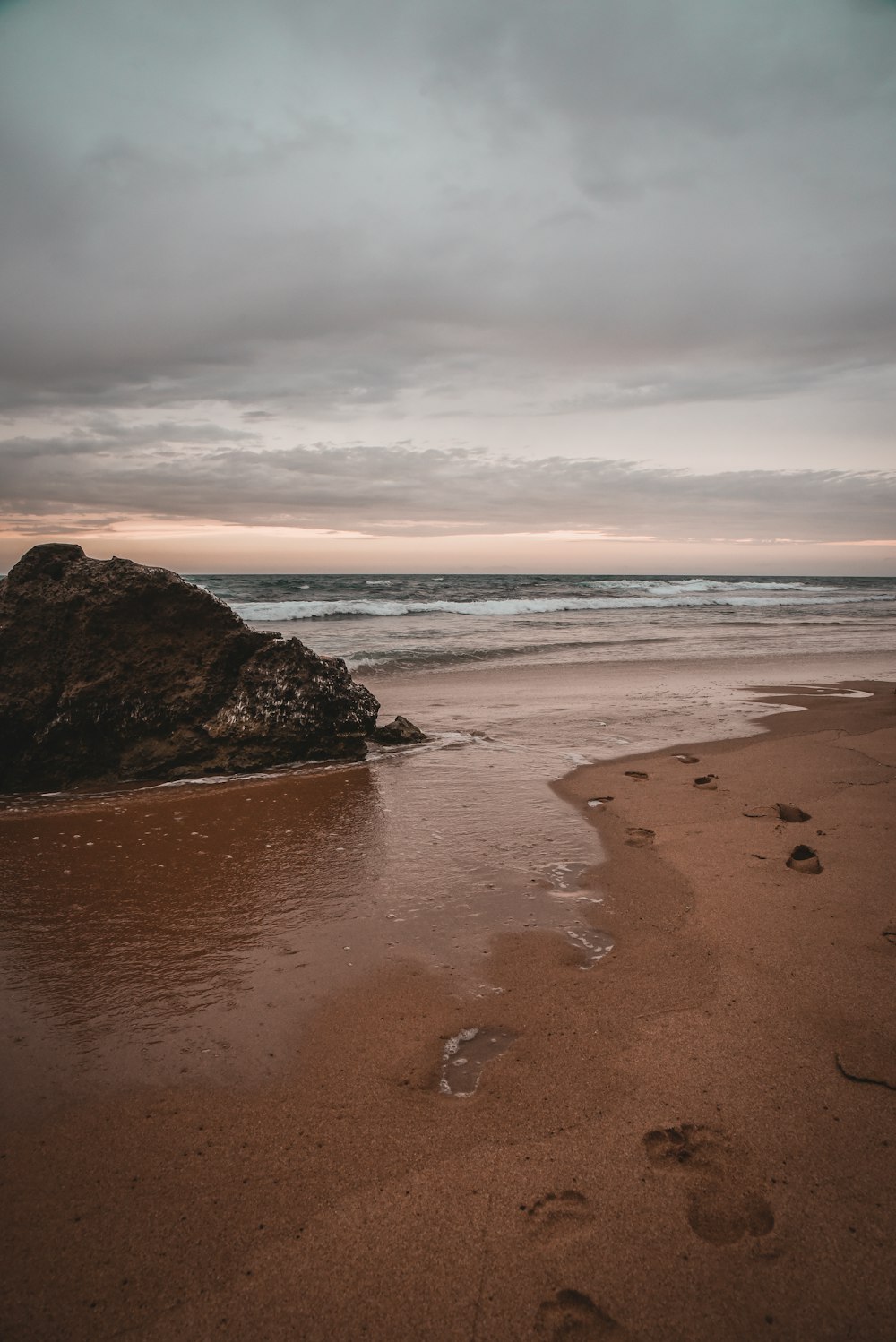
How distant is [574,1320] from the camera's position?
5.16 ft

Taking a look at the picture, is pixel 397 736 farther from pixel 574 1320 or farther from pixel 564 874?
pixel 574 1320

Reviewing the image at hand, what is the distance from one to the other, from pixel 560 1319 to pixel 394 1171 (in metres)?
0.54

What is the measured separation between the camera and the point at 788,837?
13.8 ft

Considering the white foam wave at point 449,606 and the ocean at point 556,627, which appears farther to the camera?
the white foam wave at point 449,606

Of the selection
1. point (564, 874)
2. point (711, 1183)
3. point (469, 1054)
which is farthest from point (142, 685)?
point (711, 1183)

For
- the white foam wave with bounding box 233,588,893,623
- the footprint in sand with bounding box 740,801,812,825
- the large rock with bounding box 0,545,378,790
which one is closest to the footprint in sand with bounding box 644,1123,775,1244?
the footprint in sand with bounding box 740,801,812,825

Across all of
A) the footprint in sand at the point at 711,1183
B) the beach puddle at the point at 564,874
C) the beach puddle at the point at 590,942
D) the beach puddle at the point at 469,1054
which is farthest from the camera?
the beach puddle at the point at 564,874

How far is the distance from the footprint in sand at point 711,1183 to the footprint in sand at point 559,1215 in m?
A: 0.26

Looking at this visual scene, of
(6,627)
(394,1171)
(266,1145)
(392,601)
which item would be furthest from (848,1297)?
(392,601)

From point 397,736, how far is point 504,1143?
16.4 feet

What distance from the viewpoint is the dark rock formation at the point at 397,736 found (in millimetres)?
6898

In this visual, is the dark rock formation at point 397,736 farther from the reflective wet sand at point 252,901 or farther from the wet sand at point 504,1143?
the wet sand at point 504,1143

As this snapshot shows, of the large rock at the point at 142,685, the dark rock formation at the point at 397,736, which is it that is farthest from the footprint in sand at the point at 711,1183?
the dark rock formation at the point at 397,736

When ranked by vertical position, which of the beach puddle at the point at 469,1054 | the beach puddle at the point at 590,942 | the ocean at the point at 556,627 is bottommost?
the beach puddle at the point at 469,1054
